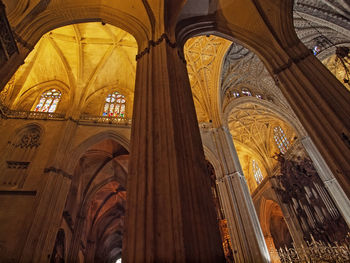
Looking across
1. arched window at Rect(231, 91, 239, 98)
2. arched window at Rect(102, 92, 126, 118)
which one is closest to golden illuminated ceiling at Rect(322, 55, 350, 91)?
arched window at Rect(231, 91, 239, 98)

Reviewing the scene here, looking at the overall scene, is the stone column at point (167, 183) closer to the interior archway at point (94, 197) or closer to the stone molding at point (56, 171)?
the stone molding at point (56, 171)

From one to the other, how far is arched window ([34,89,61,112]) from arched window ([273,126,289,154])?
54.7 feet

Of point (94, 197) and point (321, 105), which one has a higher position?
point (94, 197)

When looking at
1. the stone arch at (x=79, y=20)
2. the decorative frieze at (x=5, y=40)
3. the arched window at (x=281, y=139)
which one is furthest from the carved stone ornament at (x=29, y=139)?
the arched window at (x=281, y=139)

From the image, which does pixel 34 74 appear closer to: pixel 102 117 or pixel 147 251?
pixel 102 117

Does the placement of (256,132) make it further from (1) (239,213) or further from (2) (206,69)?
(1) (239,213)

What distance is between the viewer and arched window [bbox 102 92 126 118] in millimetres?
12933

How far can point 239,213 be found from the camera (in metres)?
8.39

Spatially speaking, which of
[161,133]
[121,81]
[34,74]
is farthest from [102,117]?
[161,133]

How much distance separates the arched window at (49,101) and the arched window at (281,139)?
16.7 m

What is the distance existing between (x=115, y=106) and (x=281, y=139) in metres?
13.3

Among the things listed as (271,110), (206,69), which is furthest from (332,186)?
(206,69)

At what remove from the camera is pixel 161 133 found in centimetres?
360

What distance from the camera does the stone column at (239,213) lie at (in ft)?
24.8
